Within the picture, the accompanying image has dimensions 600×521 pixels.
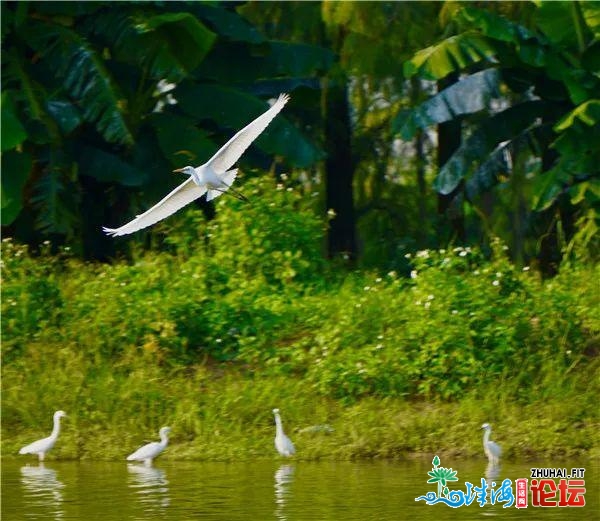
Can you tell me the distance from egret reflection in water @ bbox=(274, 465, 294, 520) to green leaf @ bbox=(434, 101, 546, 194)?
5577mm

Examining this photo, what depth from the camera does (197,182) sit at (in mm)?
9320

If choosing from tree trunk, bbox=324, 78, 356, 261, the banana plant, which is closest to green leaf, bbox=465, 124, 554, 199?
the banana plant

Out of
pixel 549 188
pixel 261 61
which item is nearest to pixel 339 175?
pixel 261 61

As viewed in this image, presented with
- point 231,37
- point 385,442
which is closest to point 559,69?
point 231,37

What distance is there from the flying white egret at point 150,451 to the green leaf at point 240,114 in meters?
5.83

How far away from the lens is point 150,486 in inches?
371

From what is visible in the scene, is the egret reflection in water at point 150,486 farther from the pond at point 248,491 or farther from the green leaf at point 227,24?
the green leaf at point 227,24

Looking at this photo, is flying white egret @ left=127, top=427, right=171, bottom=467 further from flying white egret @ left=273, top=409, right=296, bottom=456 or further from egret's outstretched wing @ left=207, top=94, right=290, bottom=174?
egret's outstretched wing @ left=207, top=94, right=290, bottom=174

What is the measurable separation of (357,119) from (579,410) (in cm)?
1118

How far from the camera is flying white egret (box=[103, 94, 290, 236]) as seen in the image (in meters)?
8.98

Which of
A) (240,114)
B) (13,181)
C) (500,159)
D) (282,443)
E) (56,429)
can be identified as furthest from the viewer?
(240,114)

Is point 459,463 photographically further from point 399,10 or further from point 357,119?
point 357,119

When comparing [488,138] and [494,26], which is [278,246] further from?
[494,26]

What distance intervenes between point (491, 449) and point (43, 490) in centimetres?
327
